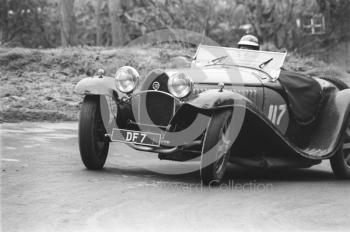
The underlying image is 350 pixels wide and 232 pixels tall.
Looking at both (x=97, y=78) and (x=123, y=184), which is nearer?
(x=123, y=184)

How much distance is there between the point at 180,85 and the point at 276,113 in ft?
5.21

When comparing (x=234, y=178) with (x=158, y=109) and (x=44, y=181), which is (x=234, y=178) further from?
(x=44, y=181)

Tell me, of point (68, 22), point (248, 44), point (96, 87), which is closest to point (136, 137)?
point (96, 87)

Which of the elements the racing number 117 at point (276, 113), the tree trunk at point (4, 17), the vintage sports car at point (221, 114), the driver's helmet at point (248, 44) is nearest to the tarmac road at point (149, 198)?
the vintage sports car at point (221, 114)

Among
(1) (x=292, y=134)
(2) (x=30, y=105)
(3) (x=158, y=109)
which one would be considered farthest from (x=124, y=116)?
(2) (x=30, y=105)

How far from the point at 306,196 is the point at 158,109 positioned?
1.99 meters

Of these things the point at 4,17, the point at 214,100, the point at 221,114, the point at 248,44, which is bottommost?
the point at 221,114

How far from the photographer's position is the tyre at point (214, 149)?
7406mm

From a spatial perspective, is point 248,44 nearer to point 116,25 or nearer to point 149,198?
point 149,198

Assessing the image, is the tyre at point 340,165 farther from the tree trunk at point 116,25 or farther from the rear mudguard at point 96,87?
the tree trunk at point 116,25

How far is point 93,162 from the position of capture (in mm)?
8320

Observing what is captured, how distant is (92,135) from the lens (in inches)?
321

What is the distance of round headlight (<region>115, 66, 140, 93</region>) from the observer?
335 inches

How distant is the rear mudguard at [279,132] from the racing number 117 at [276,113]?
412 millimetres
